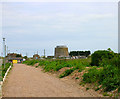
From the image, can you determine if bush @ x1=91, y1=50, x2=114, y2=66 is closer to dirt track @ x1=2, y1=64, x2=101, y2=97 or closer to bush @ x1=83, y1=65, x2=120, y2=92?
dirt track @ x1=2, y1=64, x2=101, y2=97

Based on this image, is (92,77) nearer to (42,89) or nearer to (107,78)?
(107,78)

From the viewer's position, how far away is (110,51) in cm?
2194

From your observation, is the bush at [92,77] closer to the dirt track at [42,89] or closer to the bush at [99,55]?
the dirt track at [42,89]

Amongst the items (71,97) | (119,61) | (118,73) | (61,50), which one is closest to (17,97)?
(71,97)

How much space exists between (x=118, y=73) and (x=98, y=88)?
1.36 metres

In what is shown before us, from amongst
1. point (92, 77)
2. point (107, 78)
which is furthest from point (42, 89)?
point (107, 78)

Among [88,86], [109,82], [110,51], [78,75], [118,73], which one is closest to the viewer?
[109,82]

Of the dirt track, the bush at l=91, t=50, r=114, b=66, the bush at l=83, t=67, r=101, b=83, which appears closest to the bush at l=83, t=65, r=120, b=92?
the bush at l=83, t=67, r=101, b=83

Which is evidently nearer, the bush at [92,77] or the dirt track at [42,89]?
the dirt track at [42,89]

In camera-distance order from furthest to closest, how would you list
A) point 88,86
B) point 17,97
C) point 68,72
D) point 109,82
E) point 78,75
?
1. point 68,72
2. point 78,75
3. point 88,86
4. point 109,82
5. point 17,97

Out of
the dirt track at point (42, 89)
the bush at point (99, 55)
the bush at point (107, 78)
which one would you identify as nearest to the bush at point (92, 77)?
the bush at point (107, 78)

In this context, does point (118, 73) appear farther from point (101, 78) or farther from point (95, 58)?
point (95, 58)

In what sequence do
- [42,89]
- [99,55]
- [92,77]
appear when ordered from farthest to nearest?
1. [99,55]
2. [92,77]
3. [42,89]

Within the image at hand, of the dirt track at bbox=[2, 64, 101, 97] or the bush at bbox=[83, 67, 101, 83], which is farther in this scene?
the bush at bbox=[83, 67, 101, 83]
